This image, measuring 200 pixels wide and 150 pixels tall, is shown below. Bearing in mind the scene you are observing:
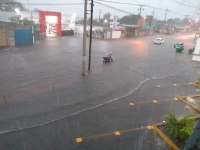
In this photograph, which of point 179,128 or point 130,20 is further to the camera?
point 130,20

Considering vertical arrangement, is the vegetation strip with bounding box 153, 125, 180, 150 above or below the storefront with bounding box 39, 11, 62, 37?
below

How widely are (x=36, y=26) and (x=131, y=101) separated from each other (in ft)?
108

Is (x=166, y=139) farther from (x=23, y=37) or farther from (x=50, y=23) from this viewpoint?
(x=50, y=23)

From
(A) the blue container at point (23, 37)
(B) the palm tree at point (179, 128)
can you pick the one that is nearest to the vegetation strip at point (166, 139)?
(B) the palm tree at point (179, 128)

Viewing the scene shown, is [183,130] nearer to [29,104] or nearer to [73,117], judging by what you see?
[73,117]

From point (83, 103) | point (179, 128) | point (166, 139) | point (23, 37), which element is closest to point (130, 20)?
point (23, 37)

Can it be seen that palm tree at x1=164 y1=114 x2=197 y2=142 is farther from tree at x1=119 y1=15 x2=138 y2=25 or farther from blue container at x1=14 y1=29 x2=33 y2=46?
tree at x1=119 y1=15 x2=138 y2=25

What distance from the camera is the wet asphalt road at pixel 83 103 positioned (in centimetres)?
728

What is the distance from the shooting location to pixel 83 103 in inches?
414

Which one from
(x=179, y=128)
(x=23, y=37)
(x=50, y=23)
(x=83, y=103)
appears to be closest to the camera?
(x=179, y=128)

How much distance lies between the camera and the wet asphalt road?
7.28 m

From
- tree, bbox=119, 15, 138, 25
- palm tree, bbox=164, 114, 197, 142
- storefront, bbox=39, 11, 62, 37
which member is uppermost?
tree, bbox=119, 15, 138, 25

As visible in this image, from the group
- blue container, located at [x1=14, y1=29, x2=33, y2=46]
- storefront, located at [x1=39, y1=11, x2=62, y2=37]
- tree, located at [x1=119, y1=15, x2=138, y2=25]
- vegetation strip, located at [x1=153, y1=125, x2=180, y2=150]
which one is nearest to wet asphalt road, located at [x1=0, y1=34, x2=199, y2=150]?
vegetation strip, located at [x1=153, y1=125, x2=180, y2=150]

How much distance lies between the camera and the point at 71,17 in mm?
50375
